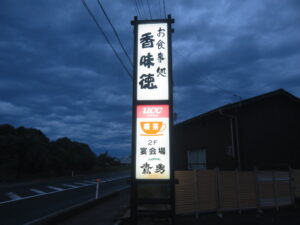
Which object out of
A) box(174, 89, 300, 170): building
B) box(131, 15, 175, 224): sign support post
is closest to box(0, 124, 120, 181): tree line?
box(174, 89, 300, 170): building

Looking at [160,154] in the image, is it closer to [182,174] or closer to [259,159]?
[182,174]

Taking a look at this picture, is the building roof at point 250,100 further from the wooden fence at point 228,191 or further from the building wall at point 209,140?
the wooden fence at point 228,191

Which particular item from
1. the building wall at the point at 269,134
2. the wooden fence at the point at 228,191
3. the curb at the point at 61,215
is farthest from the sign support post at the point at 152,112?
the building wall at the point at 269,134

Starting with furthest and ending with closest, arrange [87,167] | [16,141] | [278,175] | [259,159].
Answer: [87,167] → [16,141] → [259,159] → [278,175]

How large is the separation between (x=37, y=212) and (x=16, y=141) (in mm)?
22172

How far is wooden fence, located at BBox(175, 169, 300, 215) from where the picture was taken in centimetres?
889

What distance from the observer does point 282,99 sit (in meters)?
15.8

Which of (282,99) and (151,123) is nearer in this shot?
(151,123)

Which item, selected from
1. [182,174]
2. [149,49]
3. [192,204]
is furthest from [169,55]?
[192,204]

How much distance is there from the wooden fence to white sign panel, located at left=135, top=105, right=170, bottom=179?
227cm

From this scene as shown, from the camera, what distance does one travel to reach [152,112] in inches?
283

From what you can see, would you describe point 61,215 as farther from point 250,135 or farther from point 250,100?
point 250,100

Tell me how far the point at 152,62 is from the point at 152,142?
2477 mm

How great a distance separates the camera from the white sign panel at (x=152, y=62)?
733 cm
